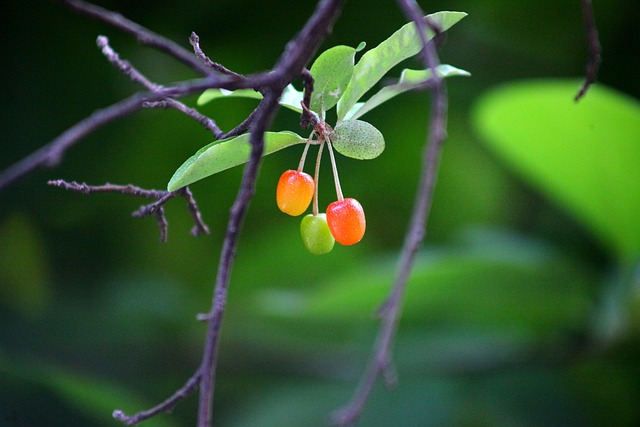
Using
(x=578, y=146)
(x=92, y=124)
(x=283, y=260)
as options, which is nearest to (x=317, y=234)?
(x=92, y=124)

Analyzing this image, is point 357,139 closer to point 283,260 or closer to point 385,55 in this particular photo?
point 385,55

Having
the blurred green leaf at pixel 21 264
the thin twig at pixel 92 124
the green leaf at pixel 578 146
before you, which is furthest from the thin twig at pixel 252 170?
the blurred green leaf at pixel 21 264

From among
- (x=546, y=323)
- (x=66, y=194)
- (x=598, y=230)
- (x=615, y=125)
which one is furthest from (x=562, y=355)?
(x=66, y=194)

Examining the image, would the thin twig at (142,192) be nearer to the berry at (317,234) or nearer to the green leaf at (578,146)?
the berry at (317,234)

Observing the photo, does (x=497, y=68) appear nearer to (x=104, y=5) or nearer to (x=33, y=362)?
(x=104, y=5)

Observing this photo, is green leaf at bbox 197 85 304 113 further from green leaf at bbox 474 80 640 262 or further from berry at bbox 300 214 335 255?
green leaf at bbox 474 80 640 262
